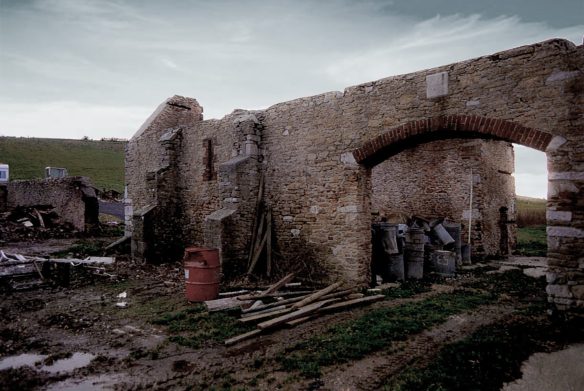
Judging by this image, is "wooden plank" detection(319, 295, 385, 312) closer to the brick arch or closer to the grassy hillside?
the brick arch

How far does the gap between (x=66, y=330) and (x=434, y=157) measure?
12.3 meters

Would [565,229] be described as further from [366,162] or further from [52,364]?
[52,364]

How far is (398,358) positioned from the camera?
4.54 m

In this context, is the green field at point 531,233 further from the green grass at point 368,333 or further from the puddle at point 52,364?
the puddle at point 52,364

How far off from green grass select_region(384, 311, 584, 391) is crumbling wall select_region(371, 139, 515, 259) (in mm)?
7622

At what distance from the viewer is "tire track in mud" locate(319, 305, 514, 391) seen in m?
3.94

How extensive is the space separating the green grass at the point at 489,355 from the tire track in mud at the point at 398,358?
0.49 feet

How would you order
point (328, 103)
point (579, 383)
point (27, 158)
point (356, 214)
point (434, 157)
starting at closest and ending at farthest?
point (579, 383), point (356, 214), point (328, 103), point (434, 157), point (27, 158)

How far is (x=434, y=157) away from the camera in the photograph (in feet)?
45.1

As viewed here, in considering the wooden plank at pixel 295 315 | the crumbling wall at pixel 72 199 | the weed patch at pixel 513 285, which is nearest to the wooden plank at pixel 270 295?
the wooden plank at pixel 295 315

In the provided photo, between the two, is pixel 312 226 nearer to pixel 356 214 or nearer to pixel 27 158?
pixel 356 214

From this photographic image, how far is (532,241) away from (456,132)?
14.1 meters

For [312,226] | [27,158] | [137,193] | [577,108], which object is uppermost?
[27,158]

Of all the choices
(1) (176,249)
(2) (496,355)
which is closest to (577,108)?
(2) (496,355)
